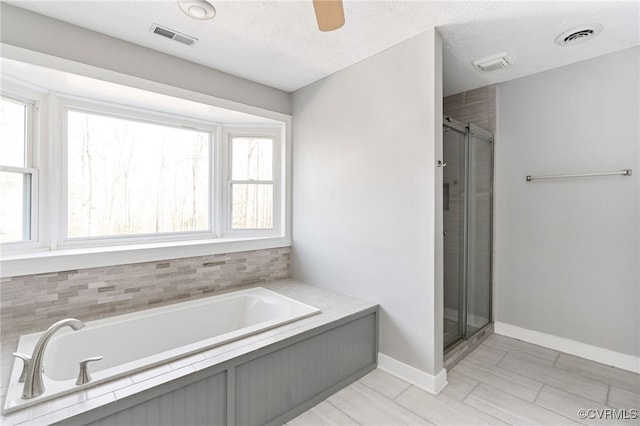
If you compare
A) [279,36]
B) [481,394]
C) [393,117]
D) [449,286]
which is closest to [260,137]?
[279,36]

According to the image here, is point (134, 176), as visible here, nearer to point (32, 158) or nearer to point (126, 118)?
A: point (126, 118)

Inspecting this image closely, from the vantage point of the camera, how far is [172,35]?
203cm

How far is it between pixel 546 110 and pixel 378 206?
1.76m

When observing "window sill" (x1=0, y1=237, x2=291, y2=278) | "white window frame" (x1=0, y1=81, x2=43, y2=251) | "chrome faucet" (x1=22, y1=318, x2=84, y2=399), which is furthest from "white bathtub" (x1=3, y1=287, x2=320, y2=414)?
"white window frame" (x1=0, y1=81, x2=43, y2=251)

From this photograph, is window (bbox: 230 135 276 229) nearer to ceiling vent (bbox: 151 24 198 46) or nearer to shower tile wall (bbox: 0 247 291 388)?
shower tile wall (bbox: 0 247 291 388)

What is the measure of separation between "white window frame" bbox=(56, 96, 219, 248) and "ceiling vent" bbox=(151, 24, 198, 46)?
758 mm

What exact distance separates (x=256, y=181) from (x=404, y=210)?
1.63 m

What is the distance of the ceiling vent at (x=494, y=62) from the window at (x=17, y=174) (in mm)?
3314

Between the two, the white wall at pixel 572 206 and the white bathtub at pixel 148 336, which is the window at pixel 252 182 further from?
the white wall at pixel 572 206

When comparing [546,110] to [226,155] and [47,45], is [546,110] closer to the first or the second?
[226,155]

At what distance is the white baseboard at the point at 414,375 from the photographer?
6.46 feet

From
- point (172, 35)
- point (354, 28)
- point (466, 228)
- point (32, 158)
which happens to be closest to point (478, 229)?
point (466, 228)

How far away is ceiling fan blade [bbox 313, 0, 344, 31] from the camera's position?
1025 mm

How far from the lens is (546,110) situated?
2592 mm
